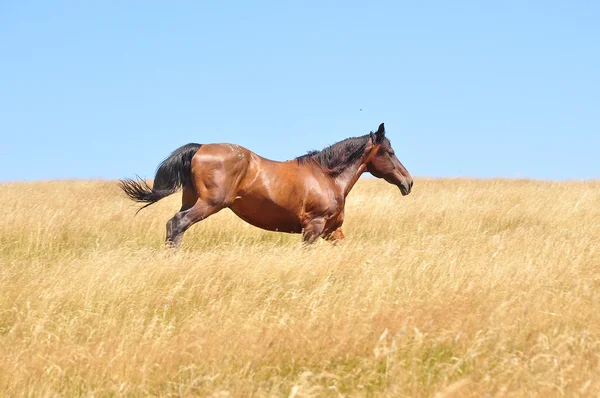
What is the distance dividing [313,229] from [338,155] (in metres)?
1.20

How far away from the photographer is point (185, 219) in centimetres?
863

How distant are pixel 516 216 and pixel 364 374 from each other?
1035cm

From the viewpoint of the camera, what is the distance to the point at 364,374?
397cm

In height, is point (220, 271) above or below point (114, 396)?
above

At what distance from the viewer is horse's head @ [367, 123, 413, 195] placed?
9914 millimetres

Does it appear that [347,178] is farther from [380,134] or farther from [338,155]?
[380,134]

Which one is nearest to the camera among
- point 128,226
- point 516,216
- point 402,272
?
point 402,272

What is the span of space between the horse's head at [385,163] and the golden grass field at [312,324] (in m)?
2.07

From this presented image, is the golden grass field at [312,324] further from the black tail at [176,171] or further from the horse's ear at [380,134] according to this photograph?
the horse's ear at [380,134]

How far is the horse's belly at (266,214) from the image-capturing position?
9039mm

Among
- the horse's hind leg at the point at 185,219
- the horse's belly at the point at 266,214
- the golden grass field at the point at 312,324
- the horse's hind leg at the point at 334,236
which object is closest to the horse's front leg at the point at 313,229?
the horse's belly at the point at 266,214

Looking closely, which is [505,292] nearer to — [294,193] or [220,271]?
[220,271]

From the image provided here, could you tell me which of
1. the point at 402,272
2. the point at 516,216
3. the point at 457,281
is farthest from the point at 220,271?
the point at 516,216

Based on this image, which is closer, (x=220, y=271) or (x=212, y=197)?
(x=220, y=271)
